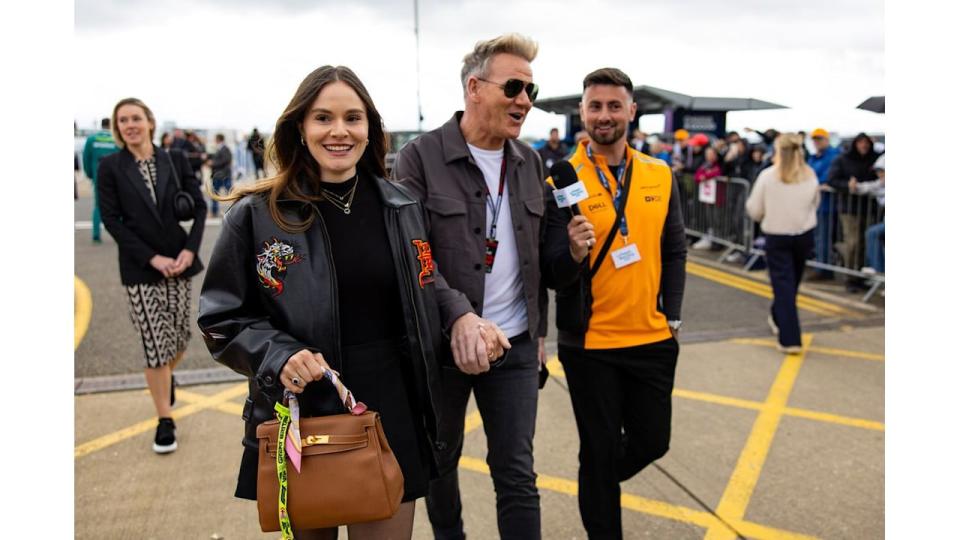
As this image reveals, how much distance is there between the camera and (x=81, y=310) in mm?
7414

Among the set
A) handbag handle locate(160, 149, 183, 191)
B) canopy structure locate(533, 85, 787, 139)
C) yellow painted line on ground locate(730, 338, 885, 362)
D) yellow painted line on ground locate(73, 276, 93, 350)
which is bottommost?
yellow painted line on ground locate(730, 338, 885, 362)

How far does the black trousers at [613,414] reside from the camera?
9.84ft

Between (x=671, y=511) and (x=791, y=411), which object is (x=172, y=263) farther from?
(x=791, y=411)

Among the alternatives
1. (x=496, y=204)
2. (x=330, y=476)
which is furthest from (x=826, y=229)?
(x=330, y=476)

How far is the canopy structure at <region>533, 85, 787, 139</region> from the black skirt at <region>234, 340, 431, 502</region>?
608 inches

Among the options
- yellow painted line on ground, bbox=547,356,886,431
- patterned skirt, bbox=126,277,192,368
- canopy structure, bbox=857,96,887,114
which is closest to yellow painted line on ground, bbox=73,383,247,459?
patterned skirt, bbox=126,277,192,368

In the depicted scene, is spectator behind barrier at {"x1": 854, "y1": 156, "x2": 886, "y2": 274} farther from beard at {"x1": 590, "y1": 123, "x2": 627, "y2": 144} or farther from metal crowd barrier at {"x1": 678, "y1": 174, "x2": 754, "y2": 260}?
beard at {"x1": 590, "y1": 123, "x2": 627, "y2": 144}

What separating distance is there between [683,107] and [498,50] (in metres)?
15.9

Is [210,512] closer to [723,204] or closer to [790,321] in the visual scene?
[790,321]

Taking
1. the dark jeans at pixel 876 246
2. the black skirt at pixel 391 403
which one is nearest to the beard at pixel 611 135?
the black skirt at pixel 391 403

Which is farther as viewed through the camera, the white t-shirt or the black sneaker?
the black sneaker

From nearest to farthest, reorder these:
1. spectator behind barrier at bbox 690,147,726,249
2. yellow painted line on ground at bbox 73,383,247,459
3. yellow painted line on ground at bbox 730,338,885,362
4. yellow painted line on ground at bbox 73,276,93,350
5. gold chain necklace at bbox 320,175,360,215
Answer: gold chain necklace at bbox 320,175,360,215, yellow painted line on ground at bbox 73,383,247,459, yellow painted line on ground at bbox 730,338,885,362, yellow painted line on ground at bbox 73,276,93,350, spectator behind barrier at bbox 690,147,726,249

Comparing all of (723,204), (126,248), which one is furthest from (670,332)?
(723,204)

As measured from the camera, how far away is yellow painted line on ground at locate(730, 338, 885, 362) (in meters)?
5.99
